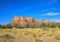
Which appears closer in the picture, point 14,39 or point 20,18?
point 14,39

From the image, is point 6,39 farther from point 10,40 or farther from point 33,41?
point 33,41

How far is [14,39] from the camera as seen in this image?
2536 cm

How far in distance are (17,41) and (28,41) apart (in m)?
1.68

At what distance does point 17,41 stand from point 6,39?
1.81m

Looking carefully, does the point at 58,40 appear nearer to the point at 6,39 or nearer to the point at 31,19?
the point at 6,39

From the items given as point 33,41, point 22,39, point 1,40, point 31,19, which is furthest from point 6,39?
point 31,19

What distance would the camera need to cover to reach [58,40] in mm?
25641

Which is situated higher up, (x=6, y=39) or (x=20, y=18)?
(x=20, y=18)

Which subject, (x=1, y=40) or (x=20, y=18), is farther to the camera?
(x=20, y=18)

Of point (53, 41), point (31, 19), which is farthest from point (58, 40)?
point (31, 19)

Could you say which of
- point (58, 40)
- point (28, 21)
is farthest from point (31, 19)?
point (58, 40)

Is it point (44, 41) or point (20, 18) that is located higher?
point (20, 18)

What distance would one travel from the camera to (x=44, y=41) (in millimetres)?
24750

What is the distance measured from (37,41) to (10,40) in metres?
4.08
